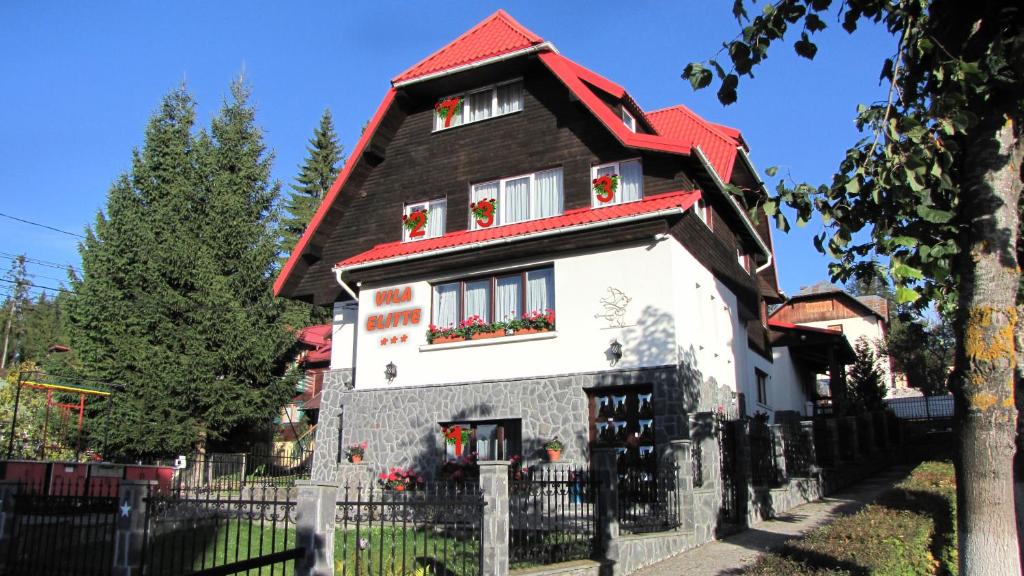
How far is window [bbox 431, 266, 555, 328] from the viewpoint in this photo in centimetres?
1620

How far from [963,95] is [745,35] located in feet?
6.29

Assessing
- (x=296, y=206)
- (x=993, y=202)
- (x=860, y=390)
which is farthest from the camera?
(x=296, y=206)

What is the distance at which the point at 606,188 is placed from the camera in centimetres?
1619

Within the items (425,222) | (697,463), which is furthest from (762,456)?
(425,222)

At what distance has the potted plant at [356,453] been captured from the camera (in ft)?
56.9

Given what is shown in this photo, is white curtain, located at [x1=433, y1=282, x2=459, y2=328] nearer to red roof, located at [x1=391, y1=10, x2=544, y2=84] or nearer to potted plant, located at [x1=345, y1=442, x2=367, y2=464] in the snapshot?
potted plant, located at [x1=345, y1=442, x2=367, y2=464]

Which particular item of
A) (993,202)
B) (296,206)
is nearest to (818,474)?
(993,202)

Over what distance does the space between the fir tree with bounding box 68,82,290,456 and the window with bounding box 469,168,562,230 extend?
465 inches

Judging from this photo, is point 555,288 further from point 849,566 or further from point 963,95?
point 963,95

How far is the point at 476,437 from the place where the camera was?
1647 centimetres

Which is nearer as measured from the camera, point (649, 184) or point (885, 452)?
point (649, 184)

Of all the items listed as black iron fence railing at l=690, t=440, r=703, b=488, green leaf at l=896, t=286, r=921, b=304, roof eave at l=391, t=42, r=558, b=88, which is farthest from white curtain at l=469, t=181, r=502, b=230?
green leaf at l=896, t=286, r=921, b=304

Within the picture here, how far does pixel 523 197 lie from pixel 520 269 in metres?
1.91

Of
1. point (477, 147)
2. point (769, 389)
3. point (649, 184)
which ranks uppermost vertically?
point (477, 147)
